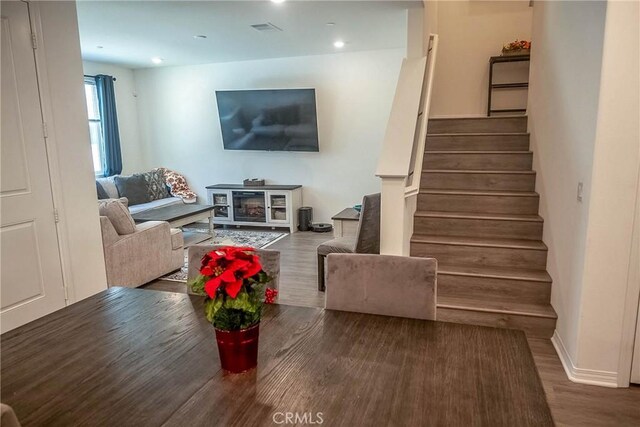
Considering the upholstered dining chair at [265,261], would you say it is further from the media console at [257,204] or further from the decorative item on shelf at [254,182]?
the decorative item on shelf at [254,182]

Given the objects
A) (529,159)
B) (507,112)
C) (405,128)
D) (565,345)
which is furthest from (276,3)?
(565,345)

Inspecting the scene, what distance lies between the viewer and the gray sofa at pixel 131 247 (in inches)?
144

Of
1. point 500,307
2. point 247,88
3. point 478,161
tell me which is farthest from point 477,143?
point 247,88

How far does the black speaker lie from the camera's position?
6453 mm

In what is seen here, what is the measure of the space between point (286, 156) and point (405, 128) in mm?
3988

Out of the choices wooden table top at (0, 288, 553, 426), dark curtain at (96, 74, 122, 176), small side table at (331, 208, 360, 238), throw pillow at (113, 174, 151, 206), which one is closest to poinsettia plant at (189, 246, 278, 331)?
wooden table top at (0, 288, 553, 426)

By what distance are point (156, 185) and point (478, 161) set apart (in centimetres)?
496

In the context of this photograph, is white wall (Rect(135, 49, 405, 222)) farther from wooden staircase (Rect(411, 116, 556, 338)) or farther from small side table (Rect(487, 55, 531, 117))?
wooden staircase (Rect(411, 116, 556, 338))

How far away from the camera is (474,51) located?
16.8 feet

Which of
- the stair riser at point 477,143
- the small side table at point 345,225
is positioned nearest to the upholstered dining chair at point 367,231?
the small side table at point 345,225

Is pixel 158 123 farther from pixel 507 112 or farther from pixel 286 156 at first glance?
pixel 507 112

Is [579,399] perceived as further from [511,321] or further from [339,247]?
[339,247]

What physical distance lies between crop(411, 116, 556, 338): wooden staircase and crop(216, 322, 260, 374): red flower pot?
203cm

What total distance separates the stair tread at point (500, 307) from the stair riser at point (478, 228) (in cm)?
60
